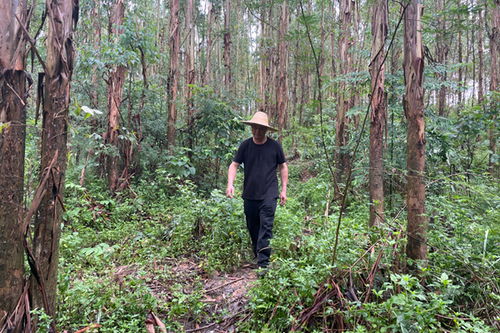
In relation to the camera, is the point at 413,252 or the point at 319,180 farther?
the point at 319,180

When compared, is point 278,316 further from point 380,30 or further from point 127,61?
point 127,61

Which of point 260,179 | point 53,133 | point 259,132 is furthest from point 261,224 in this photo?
point 53,133

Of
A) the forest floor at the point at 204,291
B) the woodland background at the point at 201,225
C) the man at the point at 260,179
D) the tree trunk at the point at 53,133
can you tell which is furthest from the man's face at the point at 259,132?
the tree trunk at the point at 53,133

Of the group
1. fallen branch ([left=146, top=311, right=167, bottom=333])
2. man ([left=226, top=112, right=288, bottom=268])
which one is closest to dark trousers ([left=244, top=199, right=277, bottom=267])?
man ([left=226, top=112, right=288, bottom=268])

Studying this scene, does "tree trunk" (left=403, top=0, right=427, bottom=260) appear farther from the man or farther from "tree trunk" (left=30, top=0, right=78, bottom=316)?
"tree trunk" (left=30, top=0, right=78, bottom=316)

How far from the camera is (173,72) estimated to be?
8344 millimetres

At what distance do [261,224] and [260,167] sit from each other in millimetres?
706

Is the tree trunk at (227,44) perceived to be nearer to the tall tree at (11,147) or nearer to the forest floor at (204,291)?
the forest floor at (204,291)

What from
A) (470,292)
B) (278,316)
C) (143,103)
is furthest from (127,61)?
(470,292)

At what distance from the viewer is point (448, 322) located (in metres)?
2.29

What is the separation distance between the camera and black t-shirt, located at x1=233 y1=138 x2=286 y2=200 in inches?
155

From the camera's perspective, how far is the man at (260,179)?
3867 millimetres

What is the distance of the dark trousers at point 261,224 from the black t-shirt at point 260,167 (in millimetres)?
88

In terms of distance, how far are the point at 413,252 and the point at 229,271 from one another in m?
2.19
